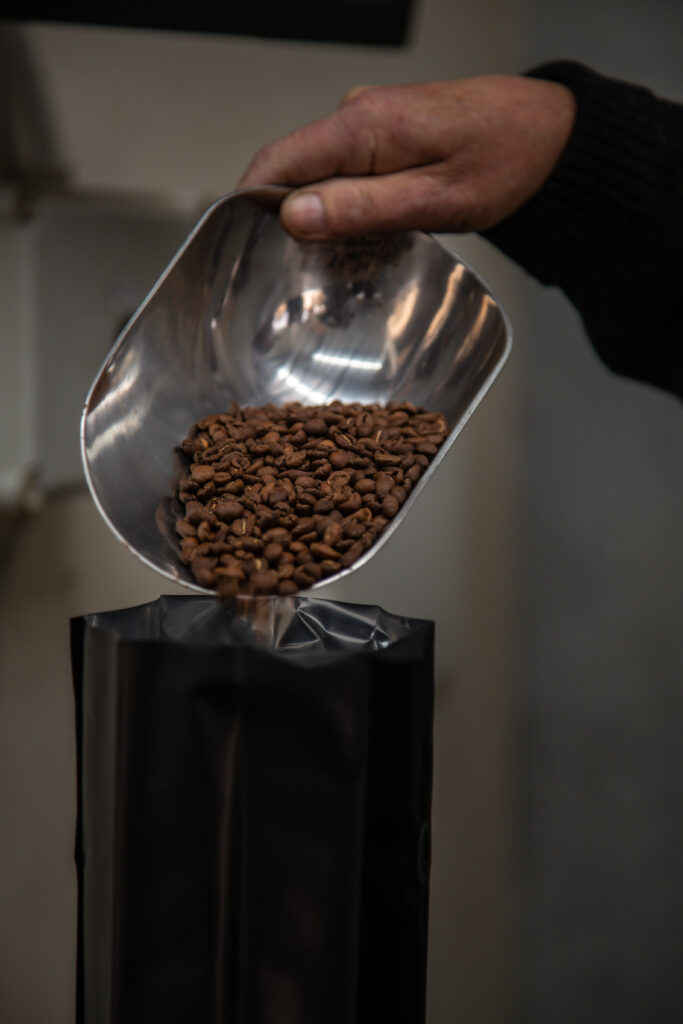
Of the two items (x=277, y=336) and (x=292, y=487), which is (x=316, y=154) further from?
(x=292, y=487)

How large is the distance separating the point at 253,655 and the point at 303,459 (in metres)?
0.16

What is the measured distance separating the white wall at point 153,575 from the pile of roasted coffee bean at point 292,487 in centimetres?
52

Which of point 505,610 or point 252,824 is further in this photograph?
point 505,610

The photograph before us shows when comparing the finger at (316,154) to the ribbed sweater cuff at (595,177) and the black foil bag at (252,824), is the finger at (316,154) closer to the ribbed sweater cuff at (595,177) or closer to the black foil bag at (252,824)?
the ribbed sweater cuff at (595,177)

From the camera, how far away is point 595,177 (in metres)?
0.63

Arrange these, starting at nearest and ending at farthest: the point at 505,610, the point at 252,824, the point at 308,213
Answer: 1. the point at 252,824
2. the point at 308,213
3. the point at 505,610

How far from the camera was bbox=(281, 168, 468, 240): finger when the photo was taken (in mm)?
563

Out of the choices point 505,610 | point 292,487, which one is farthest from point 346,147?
point 505,610

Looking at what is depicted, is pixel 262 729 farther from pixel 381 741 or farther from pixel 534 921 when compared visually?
pixel 534 921

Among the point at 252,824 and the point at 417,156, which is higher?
the point at 417,156

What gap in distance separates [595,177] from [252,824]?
1.74 feet

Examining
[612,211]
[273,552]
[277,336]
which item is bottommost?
[273,552]

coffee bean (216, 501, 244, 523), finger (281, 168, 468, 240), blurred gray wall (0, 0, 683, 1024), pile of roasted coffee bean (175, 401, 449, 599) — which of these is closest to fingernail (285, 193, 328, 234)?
finger (281, 168, 468, 240)

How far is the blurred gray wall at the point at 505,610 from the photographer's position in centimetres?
110
